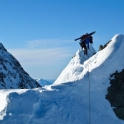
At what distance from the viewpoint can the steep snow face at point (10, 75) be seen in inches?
2389

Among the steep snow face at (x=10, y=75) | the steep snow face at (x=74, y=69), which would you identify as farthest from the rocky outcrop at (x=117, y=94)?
the steep snow face at (x=10, y=75)

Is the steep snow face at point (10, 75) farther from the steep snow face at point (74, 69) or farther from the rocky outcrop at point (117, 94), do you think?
the rocky outcrop at point (117, 94)

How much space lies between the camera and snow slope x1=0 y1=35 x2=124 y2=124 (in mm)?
19131

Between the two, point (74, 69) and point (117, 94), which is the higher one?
point (74, 69)

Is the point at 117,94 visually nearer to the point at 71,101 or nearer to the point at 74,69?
the point at 71,101

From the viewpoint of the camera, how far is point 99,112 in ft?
65.9

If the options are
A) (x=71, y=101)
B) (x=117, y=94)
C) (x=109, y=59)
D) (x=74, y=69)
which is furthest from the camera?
(x=74, y=69)

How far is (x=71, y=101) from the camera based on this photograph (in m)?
20.6

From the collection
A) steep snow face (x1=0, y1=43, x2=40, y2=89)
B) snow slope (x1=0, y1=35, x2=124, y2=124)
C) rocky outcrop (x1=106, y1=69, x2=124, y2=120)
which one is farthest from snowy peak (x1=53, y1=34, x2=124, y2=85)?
steep snow face (x1=0, y1=43, x2=40, y2=89)

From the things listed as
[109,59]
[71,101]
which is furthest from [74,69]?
[71,101]

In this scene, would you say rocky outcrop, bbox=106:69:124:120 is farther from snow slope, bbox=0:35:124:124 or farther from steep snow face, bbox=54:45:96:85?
steep snow face, bbox=54:45:96:85

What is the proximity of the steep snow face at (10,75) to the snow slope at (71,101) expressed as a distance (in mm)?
37757

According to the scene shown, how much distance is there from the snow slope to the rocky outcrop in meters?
0.36

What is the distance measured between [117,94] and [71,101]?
11.4ft
